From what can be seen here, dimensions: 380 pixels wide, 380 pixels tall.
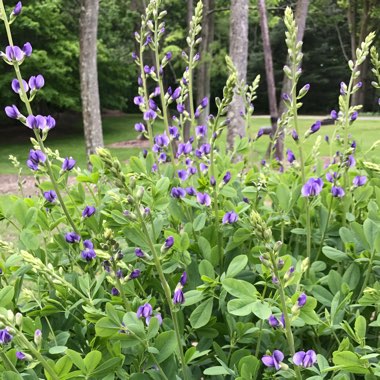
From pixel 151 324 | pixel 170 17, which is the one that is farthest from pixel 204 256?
pixel 170 17

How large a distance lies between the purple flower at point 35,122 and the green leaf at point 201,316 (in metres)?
0.59

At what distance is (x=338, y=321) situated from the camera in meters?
1.20

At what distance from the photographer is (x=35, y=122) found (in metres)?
1.27

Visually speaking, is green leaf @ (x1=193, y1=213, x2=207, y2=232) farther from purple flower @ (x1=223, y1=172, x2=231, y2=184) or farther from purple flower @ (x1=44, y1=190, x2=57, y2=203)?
purple flower @ (x1=44, y1=190, x2=57, y2=203)

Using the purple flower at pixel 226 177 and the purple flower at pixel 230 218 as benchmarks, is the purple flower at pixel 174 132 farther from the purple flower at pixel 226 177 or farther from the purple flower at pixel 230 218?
the purple flower at pixel 230 218

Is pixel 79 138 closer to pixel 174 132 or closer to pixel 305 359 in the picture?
pixel 174 132

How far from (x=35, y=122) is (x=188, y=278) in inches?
21.6

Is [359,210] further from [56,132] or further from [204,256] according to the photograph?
[56,132]

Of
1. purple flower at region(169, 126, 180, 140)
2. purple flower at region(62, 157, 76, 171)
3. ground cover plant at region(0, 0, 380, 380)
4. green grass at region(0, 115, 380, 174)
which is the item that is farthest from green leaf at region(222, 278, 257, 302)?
green grass at region(0, 115, 380, 174)

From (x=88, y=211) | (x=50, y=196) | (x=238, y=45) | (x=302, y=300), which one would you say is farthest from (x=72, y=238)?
(x=238, y=45)

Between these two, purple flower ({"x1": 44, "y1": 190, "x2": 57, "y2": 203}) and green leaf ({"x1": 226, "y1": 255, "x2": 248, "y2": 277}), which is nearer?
green leaf ({"x1": 226, "y1": 255, "x2": 248, "y2": 277})

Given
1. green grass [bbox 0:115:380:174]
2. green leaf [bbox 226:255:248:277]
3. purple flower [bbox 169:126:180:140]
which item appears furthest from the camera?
green grass [bbox 0:115:380:174]

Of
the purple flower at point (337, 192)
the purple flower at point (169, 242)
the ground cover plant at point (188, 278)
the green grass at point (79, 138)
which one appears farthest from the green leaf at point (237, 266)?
the green grass at point (79, 138)

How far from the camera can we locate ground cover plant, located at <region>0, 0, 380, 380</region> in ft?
3.34
